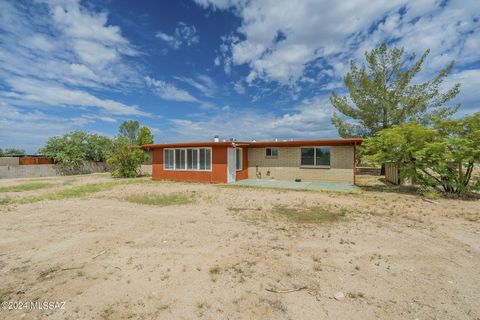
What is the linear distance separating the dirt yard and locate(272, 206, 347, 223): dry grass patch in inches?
2.3

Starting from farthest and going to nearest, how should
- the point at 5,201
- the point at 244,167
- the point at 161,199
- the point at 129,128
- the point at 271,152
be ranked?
1. the point at 129,128
2. the point at 244,167
3. the point at 271,152
4. the point at 161,199
5. the point at 5,201

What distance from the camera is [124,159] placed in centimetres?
1892

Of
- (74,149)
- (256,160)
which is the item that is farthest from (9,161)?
(256,160)

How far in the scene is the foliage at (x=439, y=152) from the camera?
9453 mm

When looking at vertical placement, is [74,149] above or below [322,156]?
above

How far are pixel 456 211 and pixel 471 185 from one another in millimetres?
3689

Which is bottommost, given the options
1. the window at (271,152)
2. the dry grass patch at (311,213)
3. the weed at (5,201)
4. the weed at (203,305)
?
the weed at (203,305)

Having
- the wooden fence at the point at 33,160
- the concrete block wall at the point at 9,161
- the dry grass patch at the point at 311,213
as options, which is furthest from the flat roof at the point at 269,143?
the concrete block wall at the point at 9,161

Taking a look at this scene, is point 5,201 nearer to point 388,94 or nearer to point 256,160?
point 256,160

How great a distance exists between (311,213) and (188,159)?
34.6 ft

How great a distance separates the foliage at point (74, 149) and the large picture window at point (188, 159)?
36.6 ft

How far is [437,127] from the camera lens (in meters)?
10.5

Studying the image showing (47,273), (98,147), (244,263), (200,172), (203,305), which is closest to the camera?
(203,305)

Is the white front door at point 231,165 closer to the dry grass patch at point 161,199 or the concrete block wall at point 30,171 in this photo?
the dry grass patch at point 161,199
